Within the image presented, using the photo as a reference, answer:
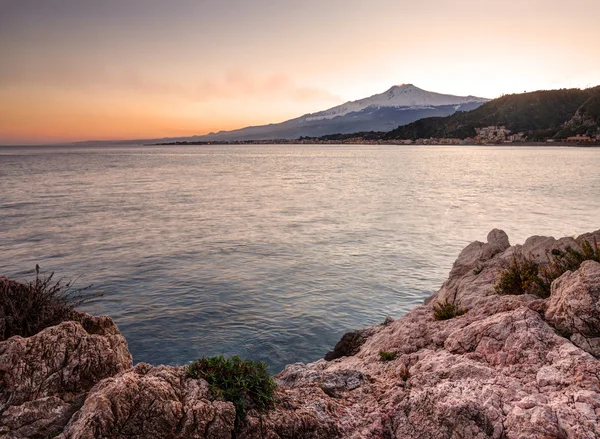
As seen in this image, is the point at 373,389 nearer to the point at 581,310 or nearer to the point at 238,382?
the point at 238,382

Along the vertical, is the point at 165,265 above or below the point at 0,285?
below

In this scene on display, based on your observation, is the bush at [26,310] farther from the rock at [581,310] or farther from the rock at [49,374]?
the rock at [581,310]

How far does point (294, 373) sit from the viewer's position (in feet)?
28.3

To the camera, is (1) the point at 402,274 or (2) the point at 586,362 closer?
(2) the point at 586,362

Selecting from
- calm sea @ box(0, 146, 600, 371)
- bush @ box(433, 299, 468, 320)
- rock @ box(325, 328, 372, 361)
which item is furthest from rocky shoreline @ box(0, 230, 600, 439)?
calm sea @ box(0, 146, 600, 371)

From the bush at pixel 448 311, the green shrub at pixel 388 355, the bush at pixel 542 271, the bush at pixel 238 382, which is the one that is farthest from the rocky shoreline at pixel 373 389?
the bush at pixel 448 311

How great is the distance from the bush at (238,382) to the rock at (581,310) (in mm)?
4864

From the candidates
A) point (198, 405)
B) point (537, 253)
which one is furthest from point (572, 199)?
point (198, 405)

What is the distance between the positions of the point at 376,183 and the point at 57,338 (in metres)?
66.0

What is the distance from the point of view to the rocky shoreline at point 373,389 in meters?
5.32

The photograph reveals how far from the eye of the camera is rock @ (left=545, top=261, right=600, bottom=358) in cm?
668

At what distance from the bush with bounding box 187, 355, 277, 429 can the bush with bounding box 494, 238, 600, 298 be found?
6.44 metres

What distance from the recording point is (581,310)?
688 cm

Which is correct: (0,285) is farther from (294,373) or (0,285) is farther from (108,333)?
(294,373)
